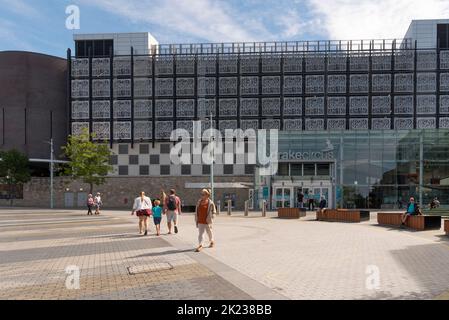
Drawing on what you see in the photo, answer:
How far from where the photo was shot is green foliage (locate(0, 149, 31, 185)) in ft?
188

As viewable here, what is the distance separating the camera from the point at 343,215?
26469 millimetres

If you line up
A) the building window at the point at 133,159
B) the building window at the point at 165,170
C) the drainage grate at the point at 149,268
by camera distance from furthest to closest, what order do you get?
the building window at the point at 133,159
the building window at the point at 165,170
the drainage grate at the point at 149,268

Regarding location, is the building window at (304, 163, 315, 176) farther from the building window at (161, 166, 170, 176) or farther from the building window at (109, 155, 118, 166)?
the building window at (109, 155, 118, 166)

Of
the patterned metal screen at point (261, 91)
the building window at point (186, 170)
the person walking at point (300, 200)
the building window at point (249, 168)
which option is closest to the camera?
the person walking at point (300, 200)

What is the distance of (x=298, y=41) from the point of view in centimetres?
5903

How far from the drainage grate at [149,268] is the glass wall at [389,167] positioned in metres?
35.7

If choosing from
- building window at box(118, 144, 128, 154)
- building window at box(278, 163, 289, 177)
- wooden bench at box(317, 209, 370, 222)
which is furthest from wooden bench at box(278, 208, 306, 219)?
building window at box(118, 144, 128, 154)

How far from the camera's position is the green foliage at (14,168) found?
2250 inches

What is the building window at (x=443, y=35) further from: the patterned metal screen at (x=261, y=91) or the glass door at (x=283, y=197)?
the glass door at (x=283, y=197)

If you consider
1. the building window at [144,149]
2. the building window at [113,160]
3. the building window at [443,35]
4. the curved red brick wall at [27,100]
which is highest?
the building window at [443,35]

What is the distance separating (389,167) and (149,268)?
38407mm

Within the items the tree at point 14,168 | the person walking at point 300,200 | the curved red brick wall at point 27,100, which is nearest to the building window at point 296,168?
the person walking at point 300,200

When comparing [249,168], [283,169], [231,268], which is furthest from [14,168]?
[231,268]

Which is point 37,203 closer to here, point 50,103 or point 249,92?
point 50,103
